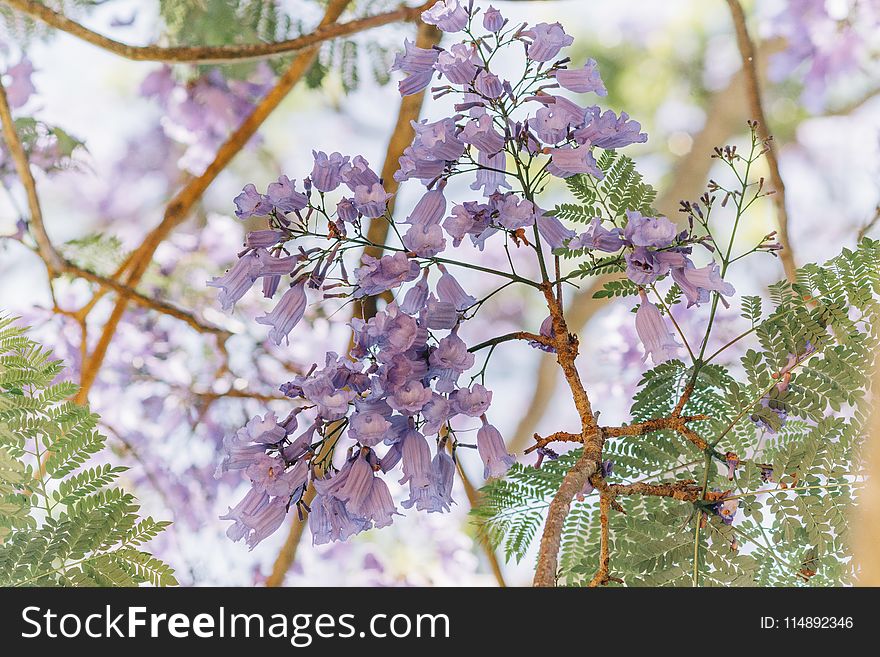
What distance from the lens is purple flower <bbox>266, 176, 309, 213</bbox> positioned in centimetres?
29

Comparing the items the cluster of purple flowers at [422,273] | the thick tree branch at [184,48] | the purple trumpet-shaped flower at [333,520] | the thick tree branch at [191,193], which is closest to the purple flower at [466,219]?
the cluster of purple flowers at [422,273]

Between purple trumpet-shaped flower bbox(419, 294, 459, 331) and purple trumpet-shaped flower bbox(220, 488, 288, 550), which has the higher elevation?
purple trumpet-shaped flower bbox(419, 294, 459, 331)

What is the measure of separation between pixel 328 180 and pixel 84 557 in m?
0.16

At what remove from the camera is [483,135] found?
285mm

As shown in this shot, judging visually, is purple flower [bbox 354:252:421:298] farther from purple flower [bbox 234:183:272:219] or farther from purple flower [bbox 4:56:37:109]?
purple flower [bbox 4:56:37:109]

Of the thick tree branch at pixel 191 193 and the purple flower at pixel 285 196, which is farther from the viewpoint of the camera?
the thick tree branch at pixel 191 193

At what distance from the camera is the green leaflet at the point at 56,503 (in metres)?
0.29

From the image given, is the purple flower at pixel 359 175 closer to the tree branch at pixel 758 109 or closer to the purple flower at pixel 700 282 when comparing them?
the purple flower at pixel 700 282

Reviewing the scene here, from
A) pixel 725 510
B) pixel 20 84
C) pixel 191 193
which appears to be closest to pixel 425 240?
pixel 725 510

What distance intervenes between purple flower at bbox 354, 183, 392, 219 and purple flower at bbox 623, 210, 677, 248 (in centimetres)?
9

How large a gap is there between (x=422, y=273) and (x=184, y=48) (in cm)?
32

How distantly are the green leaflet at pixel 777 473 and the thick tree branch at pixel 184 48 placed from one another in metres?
0.30

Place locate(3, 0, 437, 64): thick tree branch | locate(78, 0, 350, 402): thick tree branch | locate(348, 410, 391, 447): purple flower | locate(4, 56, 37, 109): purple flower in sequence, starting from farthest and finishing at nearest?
1. locate(4, 56, 37, 109): purple flower
2. locate(78, 0, 350, 402): thick tree branch
3. locate(3, 0, 437, 64): thick tree branch
4. locate(348, 410, 391, 447): purple flower

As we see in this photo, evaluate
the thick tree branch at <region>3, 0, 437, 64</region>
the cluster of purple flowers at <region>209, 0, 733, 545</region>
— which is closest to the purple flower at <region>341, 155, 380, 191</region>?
the cluster of purple flowers at <region>209, 0, 733, 545</region>
